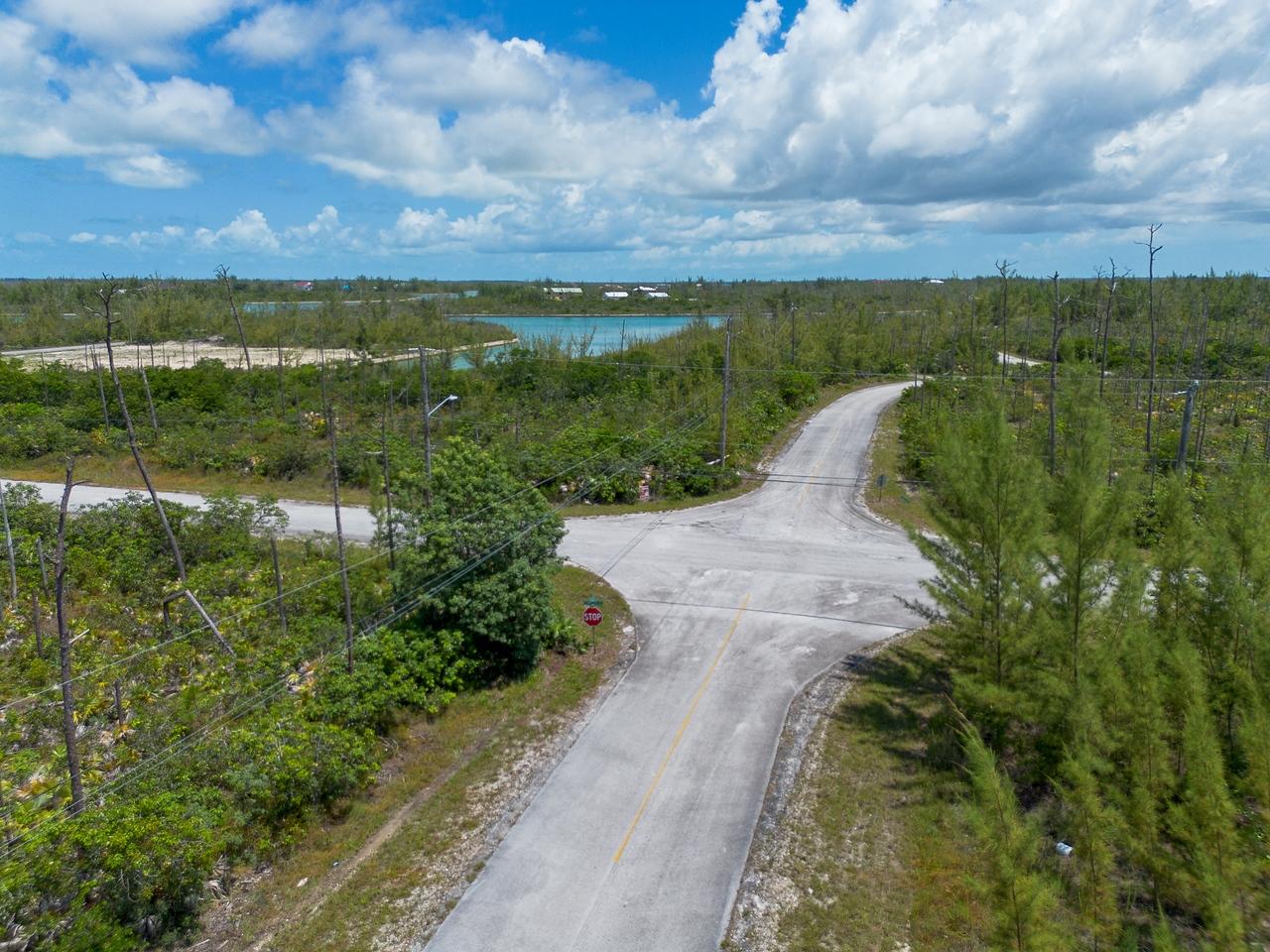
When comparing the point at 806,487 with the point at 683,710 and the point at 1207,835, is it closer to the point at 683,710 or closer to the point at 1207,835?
the point at 683,710

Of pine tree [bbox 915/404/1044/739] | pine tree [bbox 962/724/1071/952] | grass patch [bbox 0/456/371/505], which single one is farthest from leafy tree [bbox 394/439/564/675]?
grass patch [bbox 0/456/371/505]

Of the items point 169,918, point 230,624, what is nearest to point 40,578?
point 230,624

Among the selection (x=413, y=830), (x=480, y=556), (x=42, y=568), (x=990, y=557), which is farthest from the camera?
(x=42, y=568)

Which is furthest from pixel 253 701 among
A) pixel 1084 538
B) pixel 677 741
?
pixel 1084 538

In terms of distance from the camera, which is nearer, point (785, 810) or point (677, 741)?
point (785, 810)

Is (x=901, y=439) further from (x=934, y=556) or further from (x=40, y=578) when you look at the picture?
(x=40, y=578)

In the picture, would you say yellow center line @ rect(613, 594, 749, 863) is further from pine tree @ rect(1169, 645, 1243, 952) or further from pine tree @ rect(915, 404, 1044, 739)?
pine tree @ rect(1169, 645, 1243, 952)

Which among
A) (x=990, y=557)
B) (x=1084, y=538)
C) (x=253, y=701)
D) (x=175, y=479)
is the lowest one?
(x=253, y=701)
